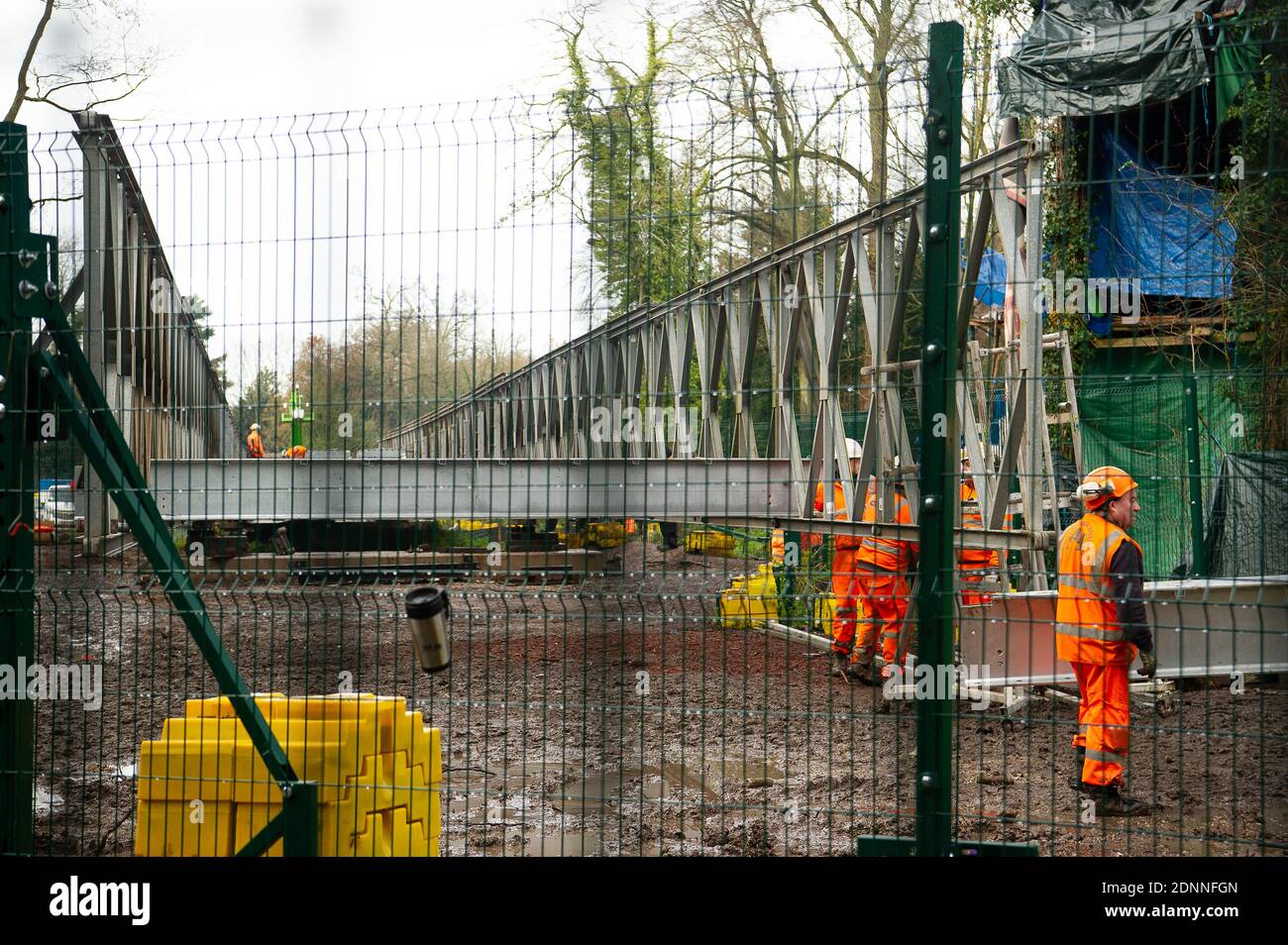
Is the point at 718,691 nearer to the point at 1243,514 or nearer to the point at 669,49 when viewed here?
the point at 1243,514

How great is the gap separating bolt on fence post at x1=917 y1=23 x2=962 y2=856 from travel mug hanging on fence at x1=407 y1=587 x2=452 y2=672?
1.61 meters

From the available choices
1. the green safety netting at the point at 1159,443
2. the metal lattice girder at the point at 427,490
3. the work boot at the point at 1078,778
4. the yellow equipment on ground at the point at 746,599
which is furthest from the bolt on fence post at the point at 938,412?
the green safety netting at the point at 1159,443

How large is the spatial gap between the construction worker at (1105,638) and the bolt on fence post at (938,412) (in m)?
2.51

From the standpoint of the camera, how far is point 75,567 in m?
4.98

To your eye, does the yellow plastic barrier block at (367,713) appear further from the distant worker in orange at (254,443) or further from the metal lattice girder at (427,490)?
the distant worker in orange at (254,443)

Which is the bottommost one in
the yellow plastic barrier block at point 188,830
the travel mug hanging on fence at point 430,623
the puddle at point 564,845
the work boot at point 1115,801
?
the puddle at point 564,845

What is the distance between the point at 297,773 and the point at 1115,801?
439 centimetres

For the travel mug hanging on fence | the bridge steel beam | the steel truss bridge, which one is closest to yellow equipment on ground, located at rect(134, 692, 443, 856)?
the travel mug hanging on fence

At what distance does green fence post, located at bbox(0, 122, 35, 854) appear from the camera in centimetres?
466

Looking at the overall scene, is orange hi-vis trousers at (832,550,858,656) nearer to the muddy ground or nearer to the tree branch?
the muddy ground

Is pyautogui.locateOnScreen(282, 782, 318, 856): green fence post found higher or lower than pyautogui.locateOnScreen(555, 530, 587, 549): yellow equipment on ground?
lower

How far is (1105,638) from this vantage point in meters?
6.20

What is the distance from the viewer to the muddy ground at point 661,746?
4262mm
